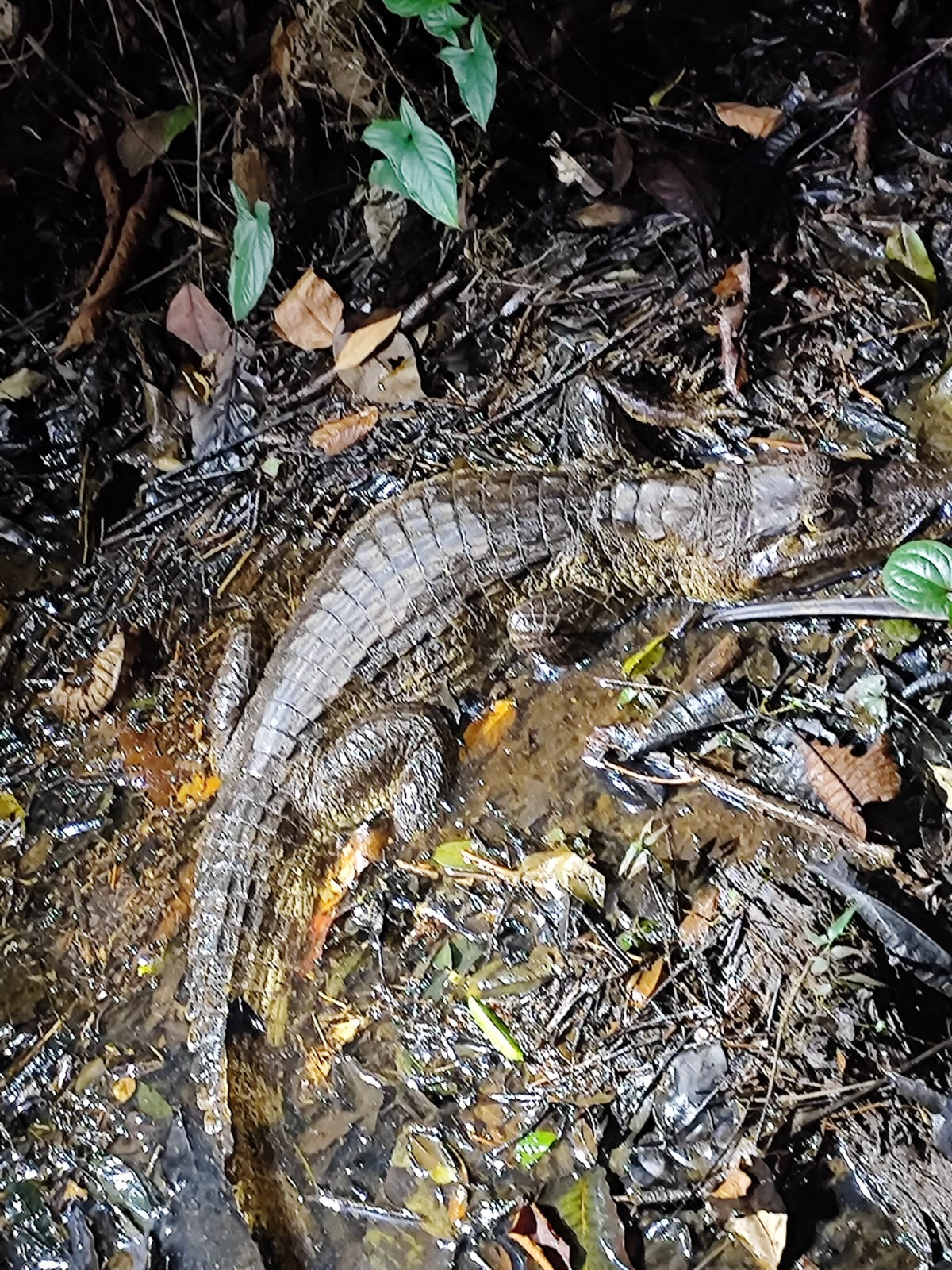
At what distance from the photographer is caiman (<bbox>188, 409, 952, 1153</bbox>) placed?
259cm

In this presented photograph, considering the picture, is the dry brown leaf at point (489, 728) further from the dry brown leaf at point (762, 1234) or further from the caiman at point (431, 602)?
the dry brown leaf at point (762, 1234)

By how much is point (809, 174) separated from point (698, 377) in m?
0.75

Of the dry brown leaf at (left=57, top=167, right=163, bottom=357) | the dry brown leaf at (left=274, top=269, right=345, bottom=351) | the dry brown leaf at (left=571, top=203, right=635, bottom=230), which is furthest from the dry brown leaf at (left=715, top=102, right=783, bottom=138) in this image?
the dry brown leaf at (left=57, top=167, right=163, bottom=357)

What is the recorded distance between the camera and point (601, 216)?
3.21 metres

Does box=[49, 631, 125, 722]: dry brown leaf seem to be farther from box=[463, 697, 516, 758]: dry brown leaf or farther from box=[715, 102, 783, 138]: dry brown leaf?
box=[715, 102, 783, 138]: dry brown leaf

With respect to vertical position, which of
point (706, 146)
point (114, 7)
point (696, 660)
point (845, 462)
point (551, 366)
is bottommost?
point (696, 660)

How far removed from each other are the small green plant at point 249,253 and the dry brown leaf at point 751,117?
1477mm

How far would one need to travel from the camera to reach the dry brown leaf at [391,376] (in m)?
3.21

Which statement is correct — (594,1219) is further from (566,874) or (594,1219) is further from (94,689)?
(94,689)

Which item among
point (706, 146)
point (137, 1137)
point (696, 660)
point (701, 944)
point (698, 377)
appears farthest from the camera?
point (706, 146)

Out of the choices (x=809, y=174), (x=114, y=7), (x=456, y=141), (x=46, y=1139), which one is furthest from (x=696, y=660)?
(x=114, y=7)

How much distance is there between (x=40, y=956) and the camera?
9.01ft

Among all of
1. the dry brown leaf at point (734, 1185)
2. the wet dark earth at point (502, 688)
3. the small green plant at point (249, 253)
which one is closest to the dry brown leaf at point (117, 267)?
the wet dark earth at point (502, 688)

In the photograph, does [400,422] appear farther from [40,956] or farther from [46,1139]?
[46,1139]
